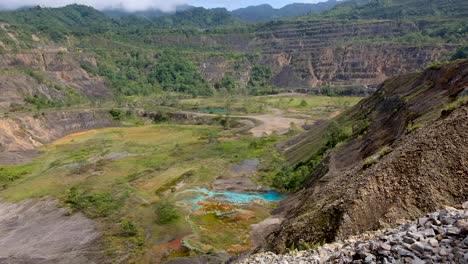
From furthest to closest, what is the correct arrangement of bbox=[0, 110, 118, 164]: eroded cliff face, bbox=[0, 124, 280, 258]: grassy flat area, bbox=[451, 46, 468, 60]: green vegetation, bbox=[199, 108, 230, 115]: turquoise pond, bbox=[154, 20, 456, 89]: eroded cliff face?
bbox=[154, 20, 456, 89]: eroded cliff face < bbox=[199, 108, 230, 115]: turquoise pond < bbox=[451, 46, 468, 60]: green vegetation < bbox=[0, 110, 118, 164]: eroded cliff face < bbox=[0, 124, 280, 258]: grassy flat area

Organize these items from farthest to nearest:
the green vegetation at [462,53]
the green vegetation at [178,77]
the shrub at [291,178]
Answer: the green vegetation at [178,77], the green vegetation at [462,53], the shrub at [291,178]

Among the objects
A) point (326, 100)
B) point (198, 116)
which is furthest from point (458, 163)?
point (326, 100)

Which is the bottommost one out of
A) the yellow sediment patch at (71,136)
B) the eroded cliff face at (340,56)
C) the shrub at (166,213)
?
the yellow sediment patch at (71,136)

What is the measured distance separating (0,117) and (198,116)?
49263 millimetres

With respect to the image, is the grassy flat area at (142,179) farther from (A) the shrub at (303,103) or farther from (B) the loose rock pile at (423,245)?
(A) the shrub at (303,103)

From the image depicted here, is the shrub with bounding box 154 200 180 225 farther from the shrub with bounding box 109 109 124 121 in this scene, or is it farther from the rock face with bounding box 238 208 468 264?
the shrub with bounding box 109 109 124 121

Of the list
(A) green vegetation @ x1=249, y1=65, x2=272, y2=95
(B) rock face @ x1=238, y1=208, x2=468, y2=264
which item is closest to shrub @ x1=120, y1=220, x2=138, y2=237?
(B) rock face @ x1=238, y1=208, x2=468, y2=264

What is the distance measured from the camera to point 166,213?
47000mm

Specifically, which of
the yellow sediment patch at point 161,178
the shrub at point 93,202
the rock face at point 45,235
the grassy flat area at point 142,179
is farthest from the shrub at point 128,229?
the yellow sediment patch at point 161,178

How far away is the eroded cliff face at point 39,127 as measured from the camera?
84.2 metres

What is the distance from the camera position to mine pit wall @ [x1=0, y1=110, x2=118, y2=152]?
86.6m

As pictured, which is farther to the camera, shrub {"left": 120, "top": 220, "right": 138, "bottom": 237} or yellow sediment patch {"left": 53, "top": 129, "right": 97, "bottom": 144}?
yellow sediment patch {"left": 53, "top": 129, "right": 97, "bottom": 144}

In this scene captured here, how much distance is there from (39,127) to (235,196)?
206 ft

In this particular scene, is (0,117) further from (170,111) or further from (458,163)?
(458,163)
